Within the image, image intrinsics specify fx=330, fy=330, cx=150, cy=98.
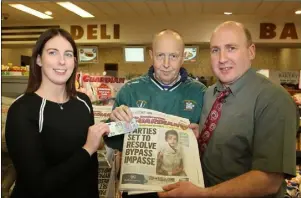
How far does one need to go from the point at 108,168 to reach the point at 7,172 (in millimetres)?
823

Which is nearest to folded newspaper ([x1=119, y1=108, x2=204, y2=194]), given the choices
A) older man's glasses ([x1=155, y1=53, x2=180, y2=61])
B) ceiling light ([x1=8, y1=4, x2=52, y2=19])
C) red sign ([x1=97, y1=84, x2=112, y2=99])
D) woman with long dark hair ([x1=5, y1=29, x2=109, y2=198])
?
woman with long dark hair ([x1=5, y1=29, x2=109, y2=198])

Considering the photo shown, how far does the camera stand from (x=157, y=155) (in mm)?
1688

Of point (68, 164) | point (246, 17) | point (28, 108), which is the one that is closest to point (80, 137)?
point (68, 164)

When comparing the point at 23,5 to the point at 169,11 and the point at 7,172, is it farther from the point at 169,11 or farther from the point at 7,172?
the point at 7,172

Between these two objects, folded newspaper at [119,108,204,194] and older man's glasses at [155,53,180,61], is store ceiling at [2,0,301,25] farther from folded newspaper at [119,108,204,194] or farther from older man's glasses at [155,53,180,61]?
folded newspaper at [119,108,204,194]

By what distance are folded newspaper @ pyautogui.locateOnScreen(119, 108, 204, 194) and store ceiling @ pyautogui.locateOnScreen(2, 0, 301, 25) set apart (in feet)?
19.3

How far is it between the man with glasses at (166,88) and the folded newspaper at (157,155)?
301 mm

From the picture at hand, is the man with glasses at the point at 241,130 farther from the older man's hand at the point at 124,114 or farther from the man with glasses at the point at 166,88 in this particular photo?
the older man's hand at the point at 124,114

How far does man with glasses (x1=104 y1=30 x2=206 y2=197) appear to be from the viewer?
2.07 meters

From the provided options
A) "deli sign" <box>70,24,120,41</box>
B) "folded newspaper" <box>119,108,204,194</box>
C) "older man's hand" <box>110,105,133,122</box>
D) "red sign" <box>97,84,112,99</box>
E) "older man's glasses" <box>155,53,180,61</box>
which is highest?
"deli sign" <box>70,24,120,41</box>

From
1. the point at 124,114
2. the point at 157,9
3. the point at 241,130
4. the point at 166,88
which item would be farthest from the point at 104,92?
the point at 157,9

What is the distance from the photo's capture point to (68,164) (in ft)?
4.99

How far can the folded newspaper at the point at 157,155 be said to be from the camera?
1.62 metres

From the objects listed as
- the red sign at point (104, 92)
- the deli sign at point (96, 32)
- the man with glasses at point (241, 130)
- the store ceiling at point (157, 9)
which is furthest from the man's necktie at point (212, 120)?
the deli sign at point (96, 32)
